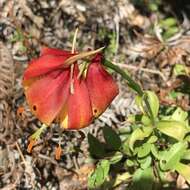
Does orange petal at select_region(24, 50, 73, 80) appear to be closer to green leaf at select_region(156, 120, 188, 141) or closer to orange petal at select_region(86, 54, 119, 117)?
orange petal at select_region(86, 54, 119, 117)

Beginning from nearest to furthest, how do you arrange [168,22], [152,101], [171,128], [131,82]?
[131,82] < [171,128] < [152,101] < [168,22]

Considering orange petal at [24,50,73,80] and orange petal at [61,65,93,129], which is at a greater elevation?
orange petal at [24,50,73,80]

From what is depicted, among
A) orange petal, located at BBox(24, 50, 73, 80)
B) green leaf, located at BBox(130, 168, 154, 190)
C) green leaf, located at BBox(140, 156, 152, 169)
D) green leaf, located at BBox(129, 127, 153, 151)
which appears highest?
orange petal, located at BBox(24, 50, 73, 80)

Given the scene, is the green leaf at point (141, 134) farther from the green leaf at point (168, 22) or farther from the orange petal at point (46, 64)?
the green leaf at point (168, 22)

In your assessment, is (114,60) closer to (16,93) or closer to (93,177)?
(16,93)

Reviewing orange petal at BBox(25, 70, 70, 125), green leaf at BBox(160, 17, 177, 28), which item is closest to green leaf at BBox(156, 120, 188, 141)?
orange petal at BBox(25, 70, 70, 125)

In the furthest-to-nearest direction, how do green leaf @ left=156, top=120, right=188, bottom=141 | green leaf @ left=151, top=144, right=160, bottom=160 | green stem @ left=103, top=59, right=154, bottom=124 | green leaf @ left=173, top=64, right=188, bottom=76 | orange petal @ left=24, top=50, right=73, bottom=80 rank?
green leaf @ left=173, top=64, right=188, bottom=76 < green leaf @ left=151, top=144, right=160, bottom=160 < green leaf @ left=156, top=120, right=188, bottom=141 < green stem @ left=103, top=59, right=154, bottom=124 < orange petal @ left=24, top=50, right=73, bottom=80

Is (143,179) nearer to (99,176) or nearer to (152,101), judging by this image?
(99,176)

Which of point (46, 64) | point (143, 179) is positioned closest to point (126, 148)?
point (143, 179)
